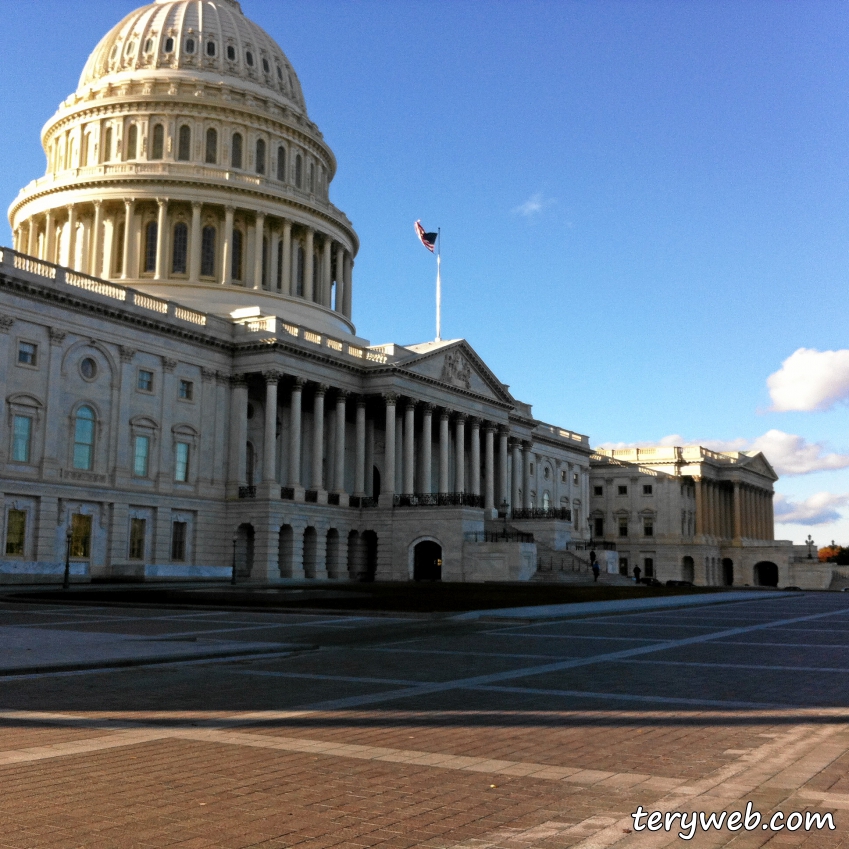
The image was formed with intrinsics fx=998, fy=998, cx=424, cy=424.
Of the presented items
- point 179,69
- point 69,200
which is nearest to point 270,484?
point 69,200

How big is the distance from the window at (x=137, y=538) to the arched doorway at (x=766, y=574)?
347 feet

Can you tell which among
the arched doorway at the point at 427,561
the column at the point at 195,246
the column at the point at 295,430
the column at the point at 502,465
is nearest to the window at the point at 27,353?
the column at the point at 295,430

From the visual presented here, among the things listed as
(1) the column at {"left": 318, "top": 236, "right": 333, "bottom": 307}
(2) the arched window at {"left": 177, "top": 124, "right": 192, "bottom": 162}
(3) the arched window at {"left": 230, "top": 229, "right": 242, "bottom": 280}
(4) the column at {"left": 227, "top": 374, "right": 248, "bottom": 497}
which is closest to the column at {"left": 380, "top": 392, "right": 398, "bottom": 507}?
(4) the column at {"left": 227, "top": 374, "right": 248, "bottom": 497}

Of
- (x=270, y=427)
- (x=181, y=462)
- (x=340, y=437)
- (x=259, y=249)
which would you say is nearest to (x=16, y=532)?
(x=181, y=462)

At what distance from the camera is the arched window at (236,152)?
287 ft

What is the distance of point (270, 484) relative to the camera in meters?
68.2

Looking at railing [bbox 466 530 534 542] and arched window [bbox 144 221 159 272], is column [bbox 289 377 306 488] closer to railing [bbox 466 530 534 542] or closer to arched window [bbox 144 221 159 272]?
railing [bbox 466 530 534 542]

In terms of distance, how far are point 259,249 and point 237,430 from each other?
20232 mm

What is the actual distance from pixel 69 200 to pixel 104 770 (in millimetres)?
80467

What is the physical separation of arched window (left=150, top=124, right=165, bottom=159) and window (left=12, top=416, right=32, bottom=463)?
3664cm

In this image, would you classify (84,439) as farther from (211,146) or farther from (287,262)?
(211,146)

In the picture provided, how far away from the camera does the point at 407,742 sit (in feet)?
35.0

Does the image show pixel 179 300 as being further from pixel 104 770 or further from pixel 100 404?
pixel 104 770

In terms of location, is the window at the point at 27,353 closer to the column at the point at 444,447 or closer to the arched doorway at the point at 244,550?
the arched doorway at the point at 244,550
